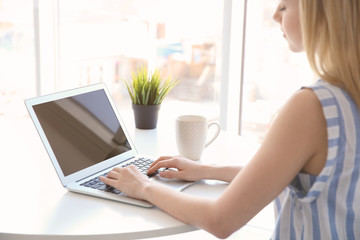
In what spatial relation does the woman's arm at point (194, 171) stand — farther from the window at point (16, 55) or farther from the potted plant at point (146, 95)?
the window at point (16, 55)

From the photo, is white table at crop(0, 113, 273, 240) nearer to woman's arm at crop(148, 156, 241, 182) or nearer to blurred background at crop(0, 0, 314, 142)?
woman's arm at crop(148, 156, 241, 182)

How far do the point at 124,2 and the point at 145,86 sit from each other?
1.29 meters

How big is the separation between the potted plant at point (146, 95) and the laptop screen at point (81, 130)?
332mm

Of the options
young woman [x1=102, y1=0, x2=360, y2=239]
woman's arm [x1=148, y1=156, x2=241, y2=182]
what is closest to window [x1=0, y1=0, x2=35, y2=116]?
woman's arm [x1=148, y1=156, x2=241, y2=182]

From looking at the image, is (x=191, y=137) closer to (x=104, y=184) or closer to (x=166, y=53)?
(x=104, y=184)

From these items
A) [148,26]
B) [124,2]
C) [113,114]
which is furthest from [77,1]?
[113,114]

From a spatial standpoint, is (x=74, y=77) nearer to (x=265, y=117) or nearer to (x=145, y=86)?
(x=265, y=117)

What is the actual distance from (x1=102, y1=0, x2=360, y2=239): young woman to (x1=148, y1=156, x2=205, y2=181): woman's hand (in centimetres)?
19

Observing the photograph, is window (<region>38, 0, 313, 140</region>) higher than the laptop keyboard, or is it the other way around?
window (<region>38, 0, 313, 140</region>)

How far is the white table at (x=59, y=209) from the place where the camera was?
1075mm

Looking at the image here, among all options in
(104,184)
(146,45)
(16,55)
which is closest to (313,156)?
(104,184)

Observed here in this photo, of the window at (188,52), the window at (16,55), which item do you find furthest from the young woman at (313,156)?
the window at (16,55)

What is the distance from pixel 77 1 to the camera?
3.15 m

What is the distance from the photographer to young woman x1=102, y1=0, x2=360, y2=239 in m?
1.03
